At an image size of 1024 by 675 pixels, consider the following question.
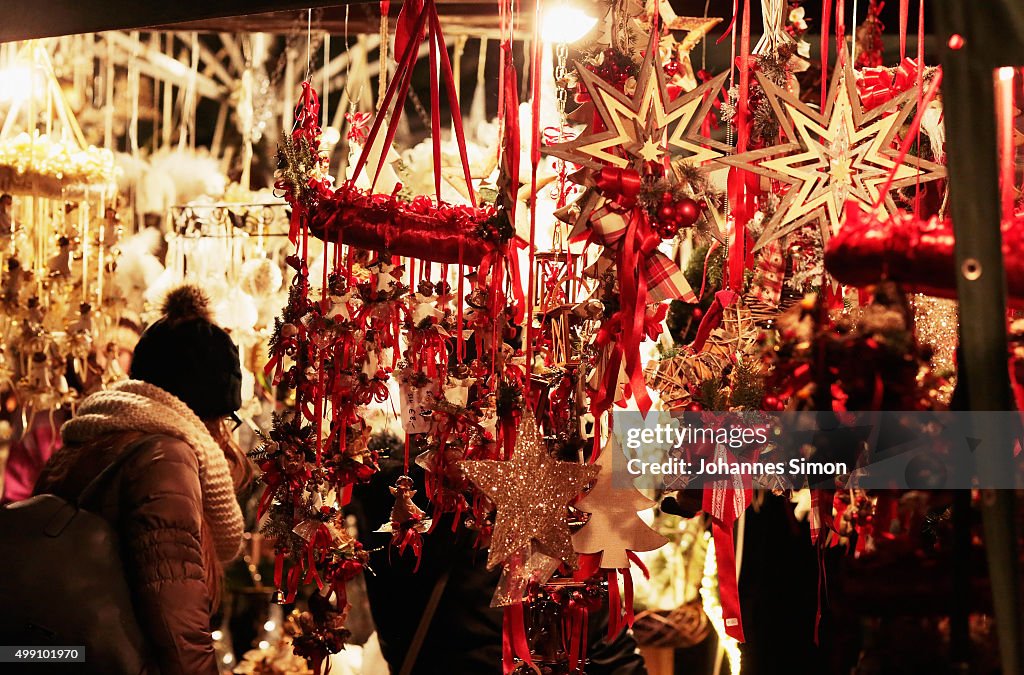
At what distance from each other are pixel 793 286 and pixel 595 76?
0.49 meters

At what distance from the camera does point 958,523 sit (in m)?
1.01

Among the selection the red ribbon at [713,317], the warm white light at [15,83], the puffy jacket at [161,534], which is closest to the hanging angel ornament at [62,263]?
the warm white light at [15,83]

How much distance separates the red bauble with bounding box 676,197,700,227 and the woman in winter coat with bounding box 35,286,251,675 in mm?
1127

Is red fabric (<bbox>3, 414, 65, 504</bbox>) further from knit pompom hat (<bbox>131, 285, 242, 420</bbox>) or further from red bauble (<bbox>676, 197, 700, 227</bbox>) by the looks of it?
red bauble (<bbox>676, 197, 700, 227</bbox>)

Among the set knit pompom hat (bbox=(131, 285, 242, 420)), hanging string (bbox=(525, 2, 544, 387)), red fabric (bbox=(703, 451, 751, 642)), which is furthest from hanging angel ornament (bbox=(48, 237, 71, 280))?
red fabric (bbox=(703, 451, 751, 642))

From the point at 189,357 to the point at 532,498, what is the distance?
1048 millimetres

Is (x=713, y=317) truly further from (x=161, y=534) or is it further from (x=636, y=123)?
(x=161, y=534)

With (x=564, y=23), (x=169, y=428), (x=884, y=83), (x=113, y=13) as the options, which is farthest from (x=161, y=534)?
(x=884, y=83)

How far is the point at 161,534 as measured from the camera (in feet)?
6.64

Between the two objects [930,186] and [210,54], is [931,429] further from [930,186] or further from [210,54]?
[210,54]

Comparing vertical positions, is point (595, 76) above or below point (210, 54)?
below

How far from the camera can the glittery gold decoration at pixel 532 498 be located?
4.97 ft

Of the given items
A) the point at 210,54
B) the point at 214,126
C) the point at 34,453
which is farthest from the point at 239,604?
the point at 210,54

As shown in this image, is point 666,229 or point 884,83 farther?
point 884,83
